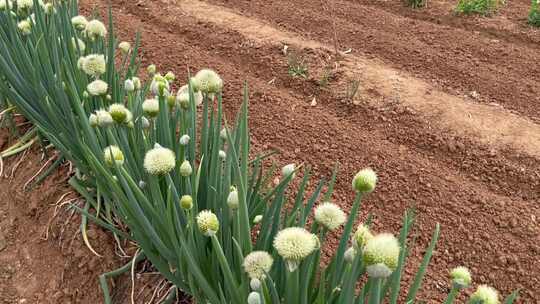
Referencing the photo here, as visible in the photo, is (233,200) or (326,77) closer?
(233,200)

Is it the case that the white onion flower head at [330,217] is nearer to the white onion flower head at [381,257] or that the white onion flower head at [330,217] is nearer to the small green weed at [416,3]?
the white onion flower head at [381,257]

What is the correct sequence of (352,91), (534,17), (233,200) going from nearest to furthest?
(233,200)
(352,91)
(534,17)

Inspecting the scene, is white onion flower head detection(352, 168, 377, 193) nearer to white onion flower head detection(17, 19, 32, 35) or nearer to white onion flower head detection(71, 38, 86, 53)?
white onion flower head detection(71, 38, 86, 53)

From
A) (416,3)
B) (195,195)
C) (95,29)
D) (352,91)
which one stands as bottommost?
(352,91)

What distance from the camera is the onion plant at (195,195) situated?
116cm

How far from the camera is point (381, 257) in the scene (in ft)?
3.07

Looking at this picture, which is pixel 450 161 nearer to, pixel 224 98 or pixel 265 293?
pixel 224 98

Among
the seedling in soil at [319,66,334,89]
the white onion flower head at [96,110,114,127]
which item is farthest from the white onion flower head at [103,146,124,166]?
the seedling in soil at [319,66,334,89]

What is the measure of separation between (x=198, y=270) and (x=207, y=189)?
1.18 ft

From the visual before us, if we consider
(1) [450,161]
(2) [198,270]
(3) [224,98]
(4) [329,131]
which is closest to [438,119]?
(1) [450,161]

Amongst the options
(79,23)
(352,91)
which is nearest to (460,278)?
(79,23)

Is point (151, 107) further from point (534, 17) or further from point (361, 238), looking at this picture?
point (534, 17)

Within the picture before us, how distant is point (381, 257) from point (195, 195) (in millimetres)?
716

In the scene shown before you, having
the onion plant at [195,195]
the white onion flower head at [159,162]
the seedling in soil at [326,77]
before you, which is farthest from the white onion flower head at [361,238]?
the seedling in soil at [326,77]
